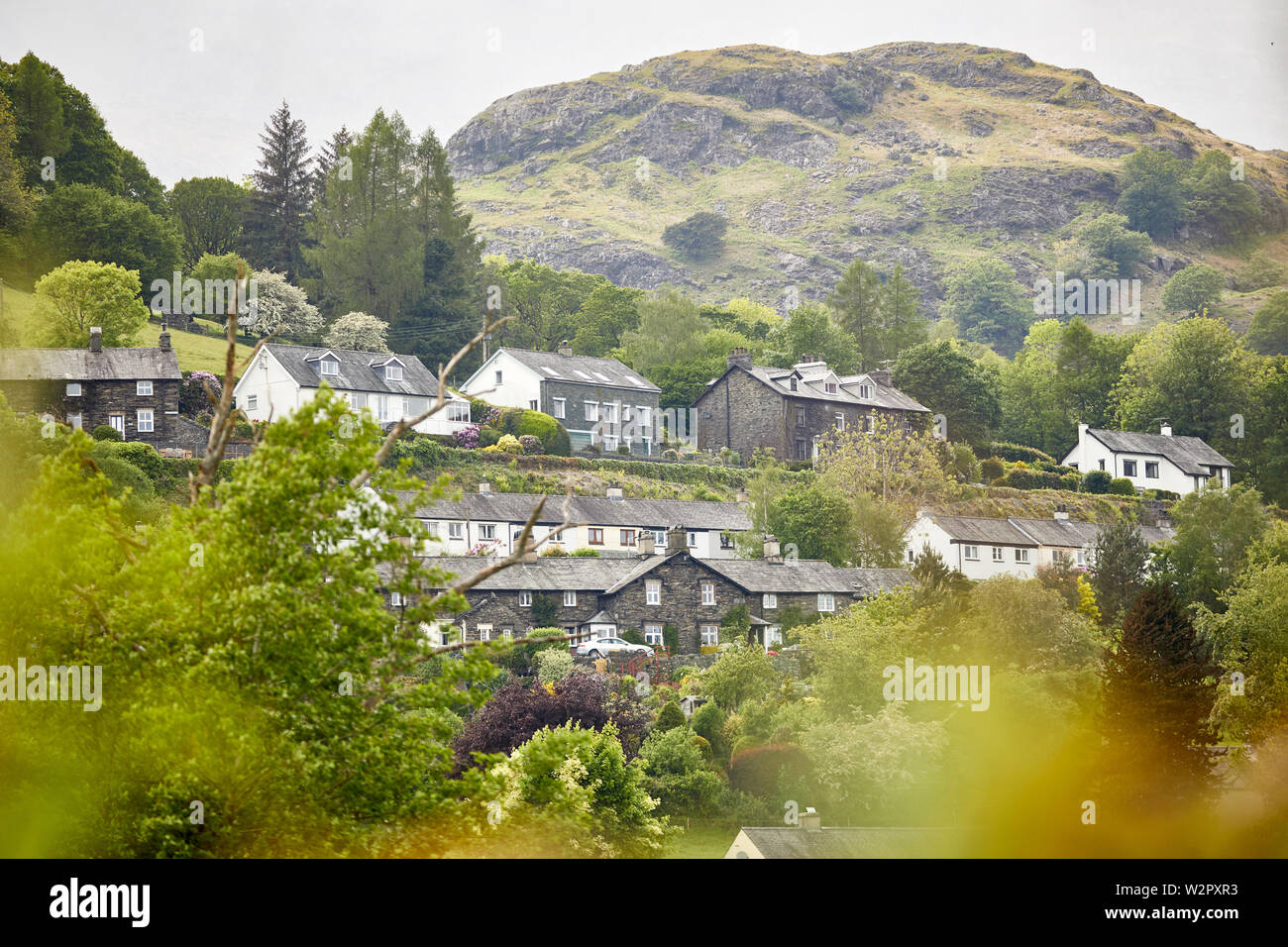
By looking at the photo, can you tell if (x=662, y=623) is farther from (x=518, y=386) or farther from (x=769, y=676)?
(x=518, y=386)

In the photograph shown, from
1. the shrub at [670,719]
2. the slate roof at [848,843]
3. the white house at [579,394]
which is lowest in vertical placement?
the slate roof at [848,843]

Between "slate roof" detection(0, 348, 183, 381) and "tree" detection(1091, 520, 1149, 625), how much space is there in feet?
143

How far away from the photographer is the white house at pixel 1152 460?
86375 millimetres

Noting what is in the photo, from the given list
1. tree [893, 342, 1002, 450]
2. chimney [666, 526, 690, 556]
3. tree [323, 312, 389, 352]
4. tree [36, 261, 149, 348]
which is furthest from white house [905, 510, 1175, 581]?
tree [36, 261, 149, 348]

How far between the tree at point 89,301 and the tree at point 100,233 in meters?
10.5

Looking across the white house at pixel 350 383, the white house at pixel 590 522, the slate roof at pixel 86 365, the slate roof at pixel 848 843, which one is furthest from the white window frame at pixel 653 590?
the slate roof at pixel 86 365

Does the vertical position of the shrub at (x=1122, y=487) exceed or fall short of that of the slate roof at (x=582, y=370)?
it falls short

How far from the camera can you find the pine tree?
3767 inches

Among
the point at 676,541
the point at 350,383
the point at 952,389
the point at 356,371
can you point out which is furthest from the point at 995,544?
the point at 356,371

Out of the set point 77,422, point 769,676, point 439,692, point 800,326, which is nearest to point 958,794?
point 769,676

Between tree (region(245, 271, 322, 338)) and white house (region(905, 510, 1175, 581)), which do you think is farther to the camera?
tree (region(245, 271, 322, 338))

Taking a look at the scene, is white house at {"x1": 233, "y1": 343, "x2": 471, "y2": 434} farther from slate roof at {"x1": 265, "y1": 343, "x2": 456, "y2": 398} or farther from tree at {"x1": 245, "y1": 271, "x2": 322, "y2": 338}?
tree at {"x1": 245, "y1": 271, "x2": 322, "y2": 338}

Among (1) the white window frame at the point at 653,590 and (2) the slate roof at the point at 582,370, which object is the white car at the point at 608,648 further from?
(2) the slate roof at the point at 582,370
